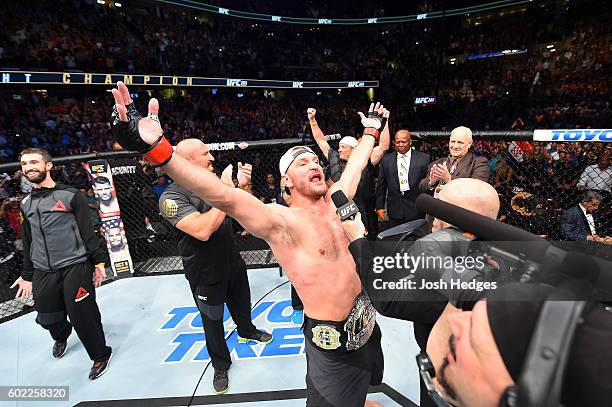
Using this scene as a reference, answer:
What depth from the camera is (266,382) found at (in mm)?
2486

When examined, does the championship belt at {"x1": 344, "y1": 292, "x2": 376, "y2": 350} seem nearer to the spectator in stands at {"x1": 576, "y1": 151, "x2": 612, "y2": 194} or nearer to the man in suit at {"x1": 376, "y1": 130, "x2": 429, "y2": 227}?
the man in suit at {"x1": 376, "y1": 130, "x2": 429, "y2": 227}

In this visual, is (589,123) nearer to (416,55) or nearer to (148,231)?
(416,55)

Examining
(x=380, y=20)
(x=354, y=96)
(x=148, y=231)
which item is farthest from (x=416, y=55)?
(x=148, y=231)

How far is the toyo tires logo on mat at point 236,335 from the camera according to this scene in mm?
2803

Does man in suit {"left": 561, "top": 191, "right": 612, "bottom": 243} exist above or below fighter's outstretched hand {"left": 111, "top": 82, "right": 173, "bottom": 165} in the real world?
below

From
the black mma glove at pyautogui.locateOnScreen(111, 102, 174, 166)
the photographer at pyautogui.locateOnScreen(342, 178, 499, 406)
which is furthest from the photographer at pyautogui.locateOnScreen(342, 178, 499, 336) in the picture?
the black mma glove at pyautogui.locateOnScreen(111, 102, 174, 166)

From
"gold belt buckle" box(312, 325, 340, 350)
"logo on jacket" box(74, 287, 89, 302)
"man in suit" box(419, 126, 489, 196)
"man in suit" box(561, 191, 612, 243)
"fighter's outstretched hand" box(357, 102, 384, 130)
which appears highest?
"fighter's outstretched hand" box(357, 102, 384, 130)

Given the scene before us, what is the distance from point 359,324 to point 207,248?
126cm

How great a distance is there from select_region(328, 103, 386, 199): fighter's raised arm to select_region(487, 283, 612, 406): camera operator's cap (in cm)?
158

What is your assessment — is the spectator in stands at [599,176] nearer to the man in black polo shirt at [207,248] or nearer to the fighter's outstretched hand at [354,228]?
the fighter's outstretched hand at [354,228]

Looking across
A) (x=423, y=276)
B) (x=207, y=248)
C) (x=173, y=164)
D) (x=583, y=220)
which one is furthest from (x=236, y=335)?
(x=583, y=220)

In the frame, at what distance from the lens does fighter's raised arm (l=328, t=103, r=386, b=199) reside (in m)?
2.22

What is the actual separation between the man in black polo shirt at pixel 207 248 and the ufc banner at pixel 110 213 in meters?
2.07

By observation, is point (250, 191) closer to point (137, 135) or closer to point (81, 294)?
point (81, 294)
